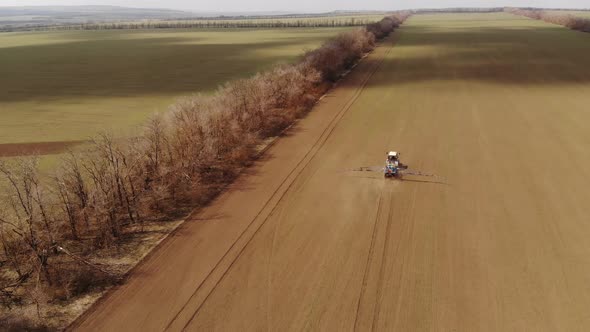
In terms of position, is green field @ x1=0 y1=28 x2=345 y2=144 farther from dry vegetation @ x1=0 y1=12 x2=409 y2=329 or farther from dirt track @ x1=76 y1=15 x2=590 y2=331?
dirt track @ x1=76 y1=15 x2=590 y2=331

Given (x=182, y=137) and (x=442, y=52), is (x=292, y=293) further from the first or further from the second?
(x=442, y=52)

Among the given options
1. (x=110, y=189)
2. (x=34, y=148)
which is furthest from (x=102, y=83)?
(x=110, y=189)

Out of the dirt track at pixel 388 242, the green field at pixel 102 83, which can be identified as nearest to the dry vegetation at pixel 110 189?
the dirt track at pixel 388 242

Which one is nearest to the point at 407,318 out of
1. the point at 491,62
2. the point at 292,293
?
the point at 292,293

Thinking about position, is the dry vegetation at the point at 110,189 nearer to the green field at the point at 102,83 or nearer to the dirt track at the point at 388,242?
the dirt track at the point at 388,242

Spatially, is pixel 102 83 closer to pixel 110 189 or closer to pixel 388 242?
pixel 110 189

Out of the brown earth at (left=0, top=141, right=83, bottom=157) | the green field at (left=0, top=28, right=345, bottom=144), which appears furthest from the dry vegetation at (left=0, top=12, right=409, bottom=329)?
the green field at (left=0, top=28, right=345, bottom=144)
